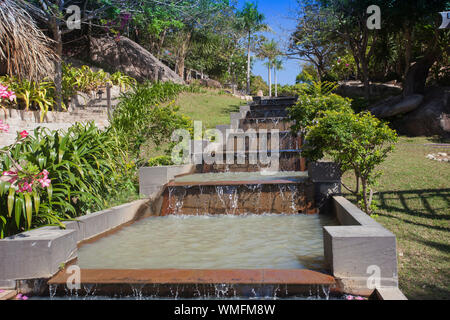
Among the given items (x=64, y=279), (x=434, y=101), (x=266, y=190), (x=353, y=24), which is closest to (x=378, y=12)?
(x=353, y=24)

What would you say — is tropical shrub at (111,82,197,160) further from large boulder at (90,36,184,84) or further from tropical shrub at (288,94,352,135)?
large boulder at (90,36,184,84)

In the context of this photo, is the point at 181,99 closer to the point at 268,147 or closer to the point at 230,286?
the point at 268,147

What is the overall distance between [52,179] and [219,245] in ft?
7.51

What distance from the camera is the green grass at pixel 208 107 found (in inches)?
595

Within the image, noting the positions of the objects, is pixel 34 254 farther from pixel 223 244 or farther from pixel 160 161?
pixel 160 161

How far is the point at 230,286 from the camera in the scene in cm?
305

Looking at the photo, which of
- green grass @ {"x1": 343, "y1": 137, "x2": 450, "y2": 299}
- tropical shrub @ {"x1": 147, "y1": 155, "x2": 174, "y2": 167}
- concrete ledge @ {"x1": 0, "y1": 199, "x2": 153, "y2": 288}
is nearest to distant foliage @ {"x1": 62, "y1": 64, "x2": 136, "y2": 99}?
tropical shrub @ {"x1": 147, "y1": 155, "x2": 174, "y2": 167}

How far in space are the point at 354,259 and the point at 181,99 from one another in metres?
16.4

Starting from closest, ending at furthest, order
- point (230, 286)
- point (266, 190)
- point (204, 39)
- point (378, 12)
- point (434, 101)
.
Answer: point (230, 286)
point (266, 190)
point (434, 101)
point (378, 12)
point (204, 39)

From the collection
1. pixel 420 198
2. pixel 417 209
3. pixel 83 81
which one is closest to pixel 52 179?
pixel 417 209

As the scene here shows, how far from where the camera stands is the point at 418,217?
5133 mm

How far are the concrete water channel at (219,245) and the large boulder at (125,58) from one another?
14.6m

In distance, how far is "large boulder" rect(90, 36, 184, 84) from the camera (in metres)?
21.3

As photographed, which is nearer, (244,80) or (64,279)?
(64,279)
